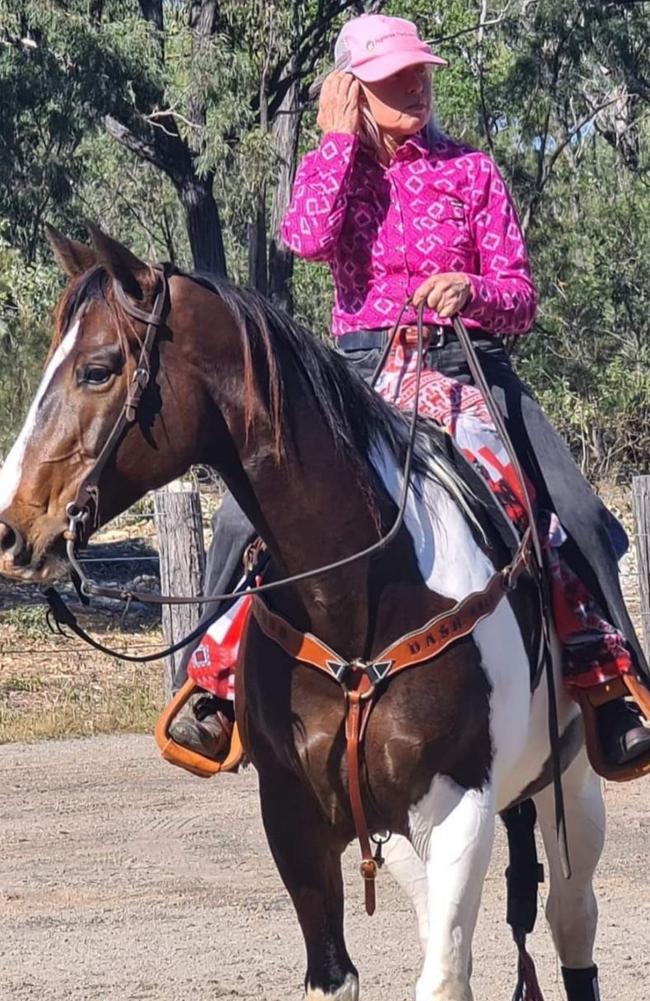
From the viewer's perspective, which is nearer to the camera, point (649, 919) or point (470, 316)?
point (470, 316)

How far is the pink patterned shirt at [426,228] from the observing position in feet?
13.6

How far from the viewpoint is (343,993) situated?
395 centimetres

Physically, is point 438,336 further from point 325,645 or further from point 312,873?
point 312,873

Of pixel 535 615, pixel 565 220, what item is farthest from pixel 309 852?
pixel 565 220

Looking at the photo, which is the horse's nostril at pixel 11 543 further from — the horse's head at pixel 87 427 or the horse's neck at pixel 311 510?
the horse's neck at pixel 311 510

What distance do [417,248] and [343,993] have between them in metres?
1.87

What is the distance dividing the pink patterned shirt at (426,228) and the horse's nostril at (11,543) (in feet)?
4.16

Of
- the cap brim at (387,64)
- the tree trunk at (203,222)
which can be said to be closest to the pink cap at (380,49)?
the cap brim at (387,64)

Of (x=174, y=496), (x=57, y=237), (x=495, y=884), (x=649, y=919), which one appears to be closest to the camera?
(x=57, y=237)

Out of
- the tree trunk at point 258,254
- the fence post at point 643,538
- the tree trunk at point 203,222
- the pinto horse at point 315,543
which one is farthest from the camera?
the tree trunk at point 203,222

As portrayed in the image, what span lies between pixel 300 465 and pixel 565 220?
76.1 feet

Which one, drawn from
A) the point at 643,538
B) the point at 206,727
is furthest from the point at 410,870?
the point at 643,538

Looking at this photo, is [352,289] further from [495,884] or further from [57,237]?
[495,884]

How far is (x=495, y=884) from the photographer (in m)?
6.82
